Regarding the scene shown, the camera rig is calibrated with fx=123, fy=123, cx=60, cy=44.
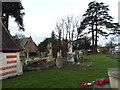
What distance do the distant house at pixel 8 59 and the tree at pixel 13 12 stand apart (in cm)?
1099

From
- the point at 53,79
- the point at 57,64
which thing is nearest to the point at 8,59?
the point at 53,79

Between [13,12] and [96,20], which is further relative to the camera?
[96,20]

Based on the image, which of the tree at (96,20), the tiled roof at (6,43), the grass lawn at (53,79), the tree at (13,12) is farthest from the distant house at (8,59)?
the tree at (96,20)

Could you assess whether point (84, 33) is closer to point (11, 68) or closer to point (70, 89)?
point (11, 68)

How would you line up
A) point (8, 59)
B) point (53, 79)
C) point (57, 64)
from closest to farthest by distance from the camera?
point (53, 79), point (8, 59), point (57, 64)

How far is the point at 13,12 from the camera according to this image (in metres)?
21.9

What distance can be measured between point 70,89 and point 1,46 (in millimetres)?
6291

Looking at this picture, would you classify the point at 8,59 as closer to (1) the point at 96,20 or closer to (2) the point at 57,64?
(2) the point at 57,64

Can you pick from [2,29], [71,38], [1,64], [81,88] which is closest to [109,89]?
[81,88]

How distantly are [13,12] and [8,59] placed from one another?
1439 cm

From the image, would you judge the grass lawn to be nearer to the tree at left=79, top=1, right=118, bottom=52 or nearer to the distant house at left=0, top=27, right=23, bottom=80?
the distant house at left=0, top=27, right=23, bottom=80

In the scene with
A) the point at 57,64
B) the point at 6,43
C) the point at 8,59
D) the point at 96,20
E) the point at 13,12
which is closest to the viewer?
the point at 8,59

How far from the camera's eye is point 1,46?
9.30m

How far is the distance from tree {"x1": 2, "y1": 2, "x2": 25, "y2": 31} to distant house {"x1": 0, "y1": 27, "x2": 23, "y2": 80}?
10988 mm
